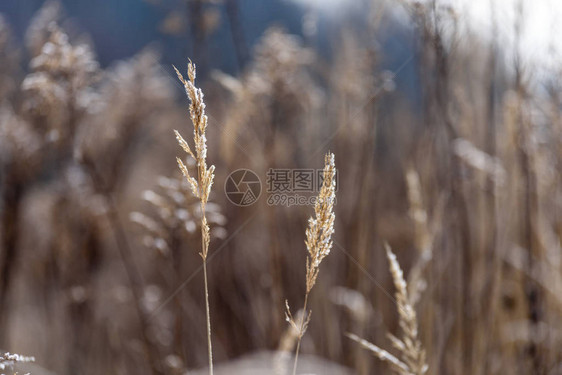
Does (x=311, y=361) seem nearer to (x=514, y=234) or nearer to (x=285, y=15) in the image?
(x=514, y=234)

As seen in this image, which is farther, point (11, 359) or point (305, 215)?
point (305, 215)

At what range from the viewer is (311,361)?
56.4 inches

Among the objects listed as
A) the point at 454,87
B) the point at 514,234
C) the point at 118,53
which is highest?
the point at 118,53

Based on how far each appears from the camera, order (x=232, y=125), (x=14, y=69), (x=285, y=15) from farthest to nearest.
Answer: (x=285, y=15) → (x=14, y=69) → (x=232, y=125)

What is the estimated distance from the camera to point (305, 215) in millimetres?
1777

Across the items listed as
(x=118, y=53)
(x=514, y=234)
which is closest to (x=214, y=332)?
(x=514, y=234)

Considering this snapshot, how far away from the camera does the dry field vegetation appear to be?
1153mm

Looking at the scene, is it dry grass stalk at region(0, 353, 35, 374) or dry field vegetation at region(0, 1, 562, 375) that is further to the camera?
dry field vegetation at region(0, 1, 562, 375)

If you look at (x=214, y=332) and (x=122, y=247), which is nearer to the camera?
(x=122, y=247)

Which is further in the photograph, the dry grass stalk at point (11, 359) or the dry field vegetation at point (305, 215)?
the dry field vegetation at point (305, 215)

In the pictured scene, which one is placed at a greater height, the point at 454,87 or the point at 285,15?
the point at 285,15

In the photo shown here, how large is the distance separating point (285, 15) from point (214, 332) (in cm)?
263

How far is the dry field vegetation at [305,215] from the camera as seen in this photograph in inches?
45.4

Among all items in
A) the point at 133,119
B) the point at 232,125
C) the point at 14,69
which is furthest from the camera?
the point at 133,119
